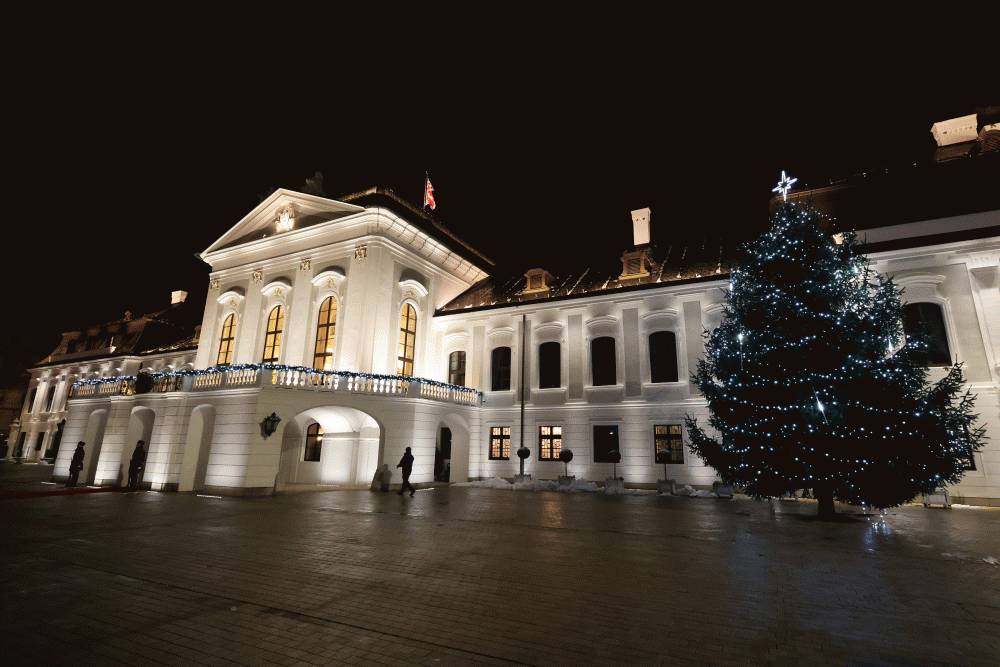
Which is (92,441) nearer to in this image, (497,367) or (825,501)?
(497,367)

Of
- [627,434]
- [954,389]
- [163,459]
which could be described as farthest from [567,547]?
[163,459]

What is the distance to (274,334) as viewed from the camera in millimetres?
25391

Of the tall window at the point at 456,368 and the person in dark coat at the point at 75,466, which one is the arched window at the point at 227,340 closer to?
the person in dark coat at the point at 75,466

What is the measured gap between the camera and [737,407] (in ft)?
43.0

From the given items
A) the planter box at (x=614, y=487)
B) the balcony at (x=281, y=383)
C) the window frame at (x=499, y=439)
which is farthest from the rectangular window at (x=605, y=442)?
the balcony at (x=281, y=383)

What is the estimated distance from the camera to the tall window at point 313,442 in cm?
2259

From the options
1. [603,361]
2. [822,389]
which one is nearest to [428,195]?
[603,361]

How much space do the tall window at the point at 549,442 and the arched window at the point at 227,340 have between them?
1729 centimetres

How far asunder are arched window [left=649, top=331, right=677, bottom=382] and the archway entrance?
12.2 metres

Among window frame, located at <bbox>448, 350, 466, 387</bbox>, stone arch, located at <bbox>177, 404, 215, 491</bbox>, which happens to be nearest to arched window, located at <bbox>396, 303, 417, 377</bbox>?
window frame, located at <bbox>448, 350, 466, 387</bbox>

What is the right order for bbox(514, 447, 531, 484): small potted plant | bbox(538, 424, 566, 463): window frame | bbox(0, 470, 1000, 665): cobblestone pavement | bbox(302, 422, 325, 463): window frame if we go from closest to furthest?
1. bbox(0, 470, 1000, 665): cobblestone pavement
2. bbox(514, 447, 531, 484): small potted plant
3. bbox(538, 424, 566, 463): window frame
4. bbox(302, 422, 325, 463): window frame

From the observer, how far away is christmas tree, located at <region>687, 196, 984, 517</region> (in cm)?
1148

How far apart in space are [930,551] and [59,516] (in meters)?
18.2

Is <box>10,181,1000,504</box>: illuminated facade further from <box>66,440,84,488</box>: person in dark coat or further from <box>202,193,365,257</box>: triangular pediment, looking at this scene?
<box>66,440,84,488</box>: person in dark coat
